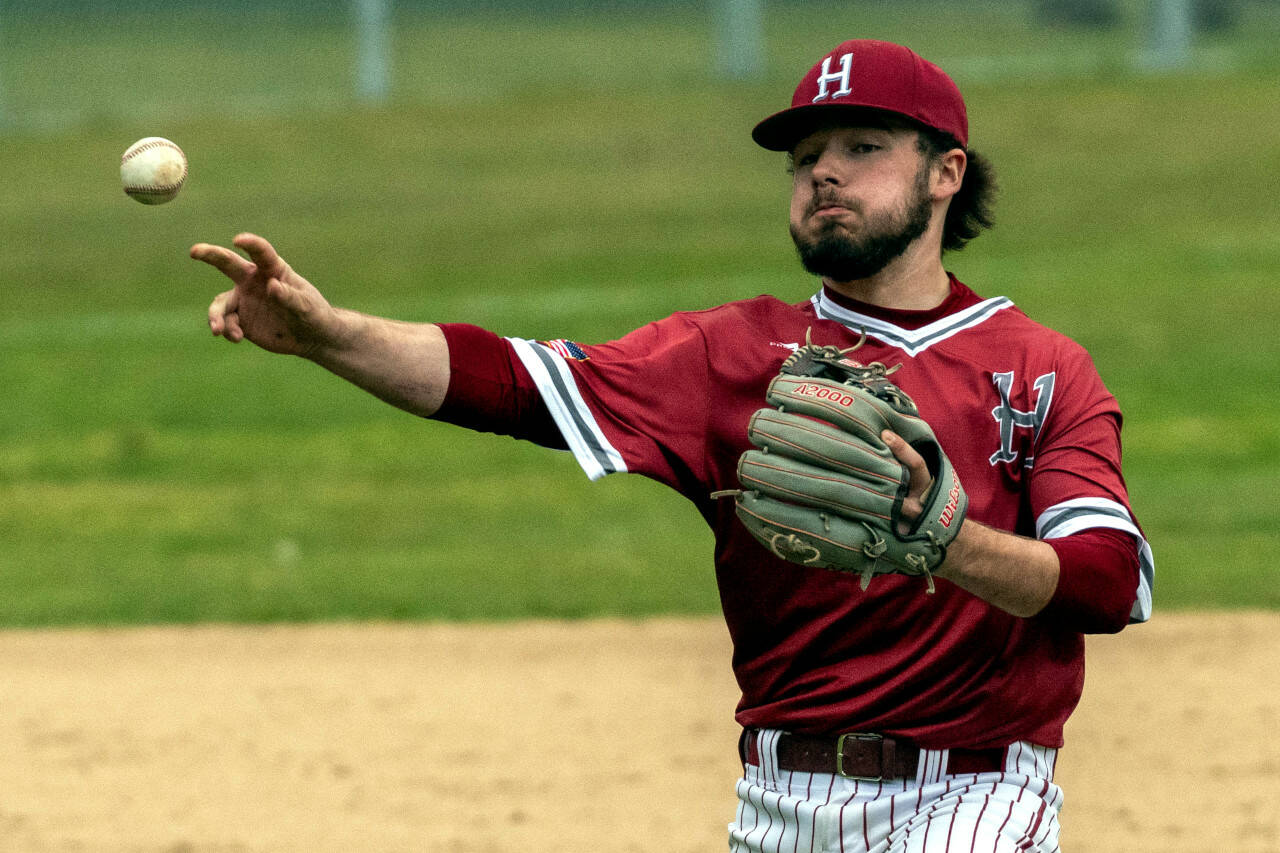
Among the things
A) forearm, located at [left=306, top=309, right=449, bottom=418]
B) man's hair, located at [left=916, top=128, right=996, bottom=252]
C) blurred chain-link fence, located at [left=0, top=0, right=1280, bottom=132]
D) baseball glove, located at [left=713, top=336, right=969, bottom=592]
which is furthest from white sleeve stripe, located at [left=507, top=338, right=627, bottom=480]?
blurred chain-link fence, located at [left=0, top=0, right=1280, bottom=132]

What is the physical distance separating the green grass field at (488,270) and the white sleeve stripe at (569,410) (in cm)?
519

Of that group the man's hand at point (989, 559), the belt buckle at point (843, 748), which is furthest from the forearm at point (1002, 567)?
the belt buckle at point (843, 748)

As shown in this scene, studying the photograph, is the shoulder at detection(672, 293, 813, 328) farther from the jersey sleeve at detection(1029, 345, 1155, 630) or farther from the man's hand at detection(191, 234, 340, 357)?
the man's hand at detection(191, 234, 340, 357)

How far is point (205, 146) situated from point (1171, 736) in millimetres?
18173

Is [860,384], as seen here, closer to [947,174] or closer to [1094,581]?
[1094,581]

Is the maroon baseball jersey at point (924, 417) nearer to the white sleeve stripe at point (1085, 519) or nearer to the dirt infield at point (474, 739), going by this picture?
the white sleeve stripe at point (1085, 519)

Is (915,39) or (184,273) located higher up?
(915,39)

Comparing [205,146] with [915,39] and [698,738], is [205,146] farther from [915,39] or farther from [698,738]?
[698,738]

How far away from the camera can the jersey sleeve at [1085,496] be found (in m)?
2.96

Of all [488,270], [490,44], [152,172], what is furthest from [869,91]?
[490,44]

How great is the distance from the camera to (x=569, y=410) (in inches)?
129

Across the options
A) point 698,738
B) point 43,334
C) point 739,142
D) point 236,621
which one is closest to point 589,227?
point 739,142

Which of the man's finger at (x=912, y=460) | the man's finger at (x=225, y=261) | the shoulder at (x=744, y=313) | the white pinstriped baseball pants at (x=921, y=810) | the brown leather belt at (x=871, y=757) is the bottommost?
the white pinstriped baseball pants at (x=921, y=810)

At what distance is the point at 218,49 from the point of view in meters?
26.2
